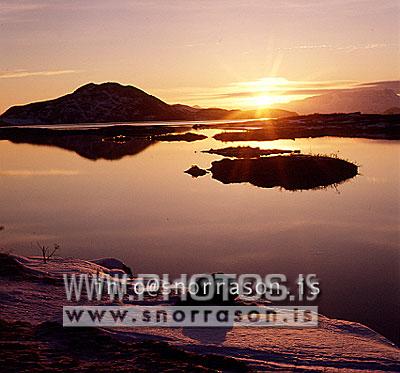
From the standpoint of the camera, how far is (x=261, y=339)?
40.7 feet

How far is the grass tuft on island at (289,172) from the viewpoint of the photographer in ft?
138

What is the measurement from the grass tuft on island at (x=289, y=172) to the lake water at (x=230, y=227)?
147cm

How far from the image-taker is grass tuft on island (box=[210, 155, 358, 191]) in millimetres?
42125

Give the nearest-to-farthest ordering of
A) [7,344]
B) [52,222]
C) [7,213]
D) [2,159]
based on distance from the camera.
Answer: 1. [7,344]
2. [52,222]
3. [7,213]
4. [2,159]

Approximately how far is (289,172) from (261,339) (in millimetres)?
32951

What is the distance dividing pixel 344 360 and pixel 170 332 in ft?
13.5

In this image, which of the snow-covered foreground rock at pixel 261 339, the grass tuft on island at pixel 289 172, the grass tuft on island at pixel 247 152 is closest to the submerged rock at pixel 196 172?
the grass tuft on island at pixel 289 172

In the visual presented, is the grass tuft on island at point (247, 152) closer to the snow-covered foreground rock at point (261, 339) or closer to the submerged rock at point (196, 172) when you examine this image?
the submerged rock at point (196, 172)

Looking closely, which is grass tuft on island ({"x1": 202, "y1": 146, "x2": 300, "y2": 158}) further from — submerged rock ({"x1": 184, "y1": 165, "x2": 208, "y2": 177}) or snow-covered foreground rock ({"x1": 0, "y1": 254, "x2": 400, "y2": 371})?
snow-covered foreground rock ({"x1": 0, "y1": 254, "x2": 400, "y2": 371})

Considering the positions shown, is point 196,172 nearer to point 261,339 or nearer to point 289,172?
point 289,172

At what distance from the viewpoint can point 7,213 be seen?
1390 inches

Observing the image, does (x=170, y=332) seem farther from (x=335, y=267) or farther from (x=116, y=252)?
(x=116, y=252)

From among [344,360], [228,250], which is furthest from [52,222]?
[344,360]

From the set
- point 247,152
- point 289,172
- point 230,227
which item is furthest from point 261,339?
point 247,152
